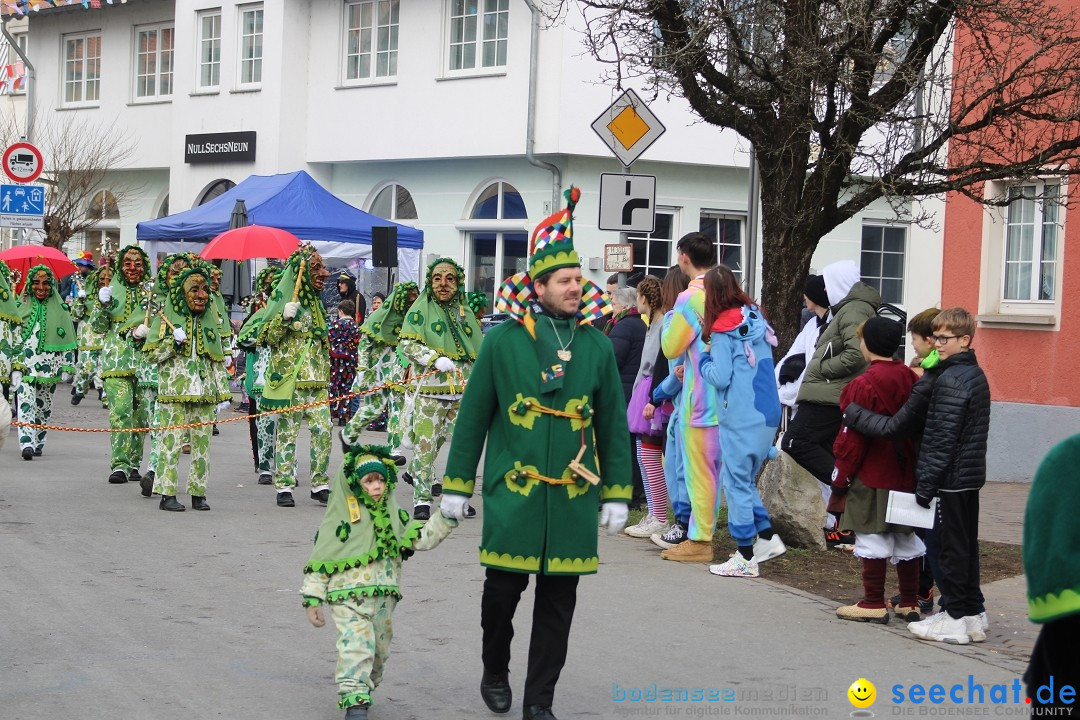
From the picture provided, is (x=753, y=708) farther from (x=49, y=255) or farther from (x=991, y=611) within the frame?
(x=49, y=255)

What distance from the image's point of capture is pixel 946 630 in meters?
7.46

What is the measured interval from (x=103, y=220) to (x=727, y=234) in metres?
17.2

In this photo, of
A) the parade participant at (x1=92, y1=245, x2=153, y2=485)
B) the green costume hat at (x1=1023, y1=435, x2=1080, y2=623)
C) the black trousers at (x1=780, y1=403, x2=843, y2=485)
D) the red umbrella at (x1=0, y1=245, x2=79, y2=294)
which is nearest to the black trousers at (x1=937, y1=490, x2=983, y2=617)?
the black trousers at (x1=780, y1=403, x2=843, y2=485)

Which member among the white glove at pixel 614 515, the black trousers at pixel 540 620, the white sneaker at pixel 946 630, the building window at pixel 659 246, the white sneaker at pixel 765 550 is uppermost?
the building window at pixel 659 246

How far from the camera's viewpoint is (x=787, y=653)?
23.6 ft

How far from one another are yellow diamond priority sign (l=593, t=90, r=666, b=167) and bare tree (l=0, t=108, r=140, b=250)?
2223 cm

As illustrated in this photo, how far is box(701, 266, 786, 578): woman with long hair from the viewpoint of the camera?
920 centimetres

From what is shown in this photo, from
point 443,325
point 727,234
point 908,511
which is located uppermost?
point 727,234

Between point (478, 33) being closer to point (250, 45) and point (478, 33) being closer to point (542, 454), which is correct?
point (250, 45)

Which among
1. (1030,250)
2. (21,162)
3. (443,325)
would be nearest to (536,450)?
(443,325)

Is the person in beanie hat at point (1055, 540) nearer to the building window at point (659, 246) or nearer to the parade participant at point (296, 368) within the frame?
the parade participant at point (296, 368)

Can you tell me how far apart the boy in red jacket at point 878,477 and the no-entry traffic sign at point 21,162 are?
55.1ft

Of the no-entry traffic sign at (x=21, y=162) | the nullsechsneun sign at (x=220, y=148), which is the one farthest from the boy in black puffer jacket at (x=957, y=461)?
the nullsechsneun sign at (x=220, y=148)

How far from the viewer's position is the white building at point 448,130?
27.4m
